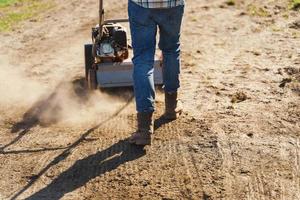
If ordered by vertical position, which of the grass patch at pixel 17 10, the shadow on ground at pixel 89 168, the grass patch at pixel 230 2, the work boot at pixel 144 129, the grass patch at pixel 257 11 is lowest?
the shadow on ground at pixel 89 168

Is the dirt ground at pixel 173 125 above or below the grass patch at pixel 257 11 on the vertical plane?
below

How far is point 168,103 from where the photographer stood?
5.13 metres

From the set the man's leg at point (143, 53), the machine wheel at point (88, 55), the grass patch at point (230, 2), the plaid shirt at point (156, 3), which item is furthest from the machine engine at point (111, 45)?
the grass patch at point (230, 2)

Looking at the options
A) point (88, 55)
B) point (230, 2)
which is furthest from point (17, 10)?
point (88, 55)

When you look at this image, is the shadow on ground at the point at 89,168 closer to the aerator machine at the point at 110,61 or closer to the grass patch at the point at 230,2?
the aerator machine at the point at 110,61

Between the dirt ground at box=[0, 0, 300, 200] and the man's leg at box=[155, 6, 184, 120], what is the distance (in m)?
0.15

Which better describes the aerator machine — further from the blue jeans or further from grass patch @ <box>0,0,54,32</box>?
grass patch @ <box>0,0,54,32</box>

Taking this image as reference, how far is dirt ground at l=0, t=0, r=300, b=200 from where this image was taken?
4.15 m

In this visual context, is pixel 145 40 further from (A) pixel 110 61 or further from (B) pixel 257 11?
(B) pixel 257 11

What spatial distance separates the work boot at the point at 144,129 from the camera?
4.59m

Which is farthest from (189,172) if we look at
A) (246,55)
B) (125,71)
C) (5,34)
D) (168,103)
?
(5,34)

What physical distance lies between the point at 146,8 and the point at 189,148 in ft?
3.76

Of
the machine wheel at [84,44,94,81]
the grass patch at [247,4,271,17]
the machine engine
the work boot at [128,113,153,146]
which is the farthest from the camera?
the grass patch at [247,4,271,17]

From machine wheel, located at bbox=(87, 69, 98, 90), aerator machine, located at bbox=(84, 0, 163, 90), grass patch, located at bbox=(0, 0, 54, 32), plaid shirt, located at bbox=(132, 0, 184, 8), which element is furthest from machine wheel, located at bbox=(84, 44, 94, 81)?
grass patch, located at bbox=(0, 0, 54, 32)
